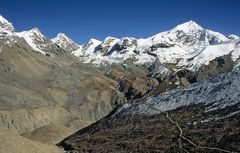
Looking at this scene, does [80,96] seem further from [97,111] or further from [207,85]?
[207,85]

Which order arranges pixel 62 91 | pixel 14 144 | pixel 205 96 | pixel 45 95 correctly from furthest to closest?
1. pixel 62 91
2. pixel 45 95
3. pixel 205 96
4. pixel 14 144

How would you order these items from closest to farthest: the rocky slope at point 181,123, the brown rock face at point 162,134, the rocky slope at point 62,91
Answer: the brown rock face at point 162,134 → the rocky slope at point 181,123 → the rocky slope at point 62,91

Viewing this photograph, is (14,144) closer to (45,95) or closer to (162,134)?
(162,134)

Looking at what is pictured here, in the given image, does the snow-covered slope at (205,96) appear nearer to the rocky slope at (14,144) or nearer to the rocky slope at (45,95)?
the rocky slope at (14,144)

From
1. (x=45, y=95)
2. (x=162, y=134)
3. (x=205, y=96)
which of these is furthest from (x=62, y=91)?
(x=162, y=134)

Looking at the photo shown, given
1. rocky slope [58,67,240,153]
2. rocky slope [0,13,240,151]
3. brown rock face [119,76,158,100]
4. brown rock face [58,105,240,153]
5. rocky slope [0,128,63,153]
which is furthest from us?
brown rock face [119,76,158,100]

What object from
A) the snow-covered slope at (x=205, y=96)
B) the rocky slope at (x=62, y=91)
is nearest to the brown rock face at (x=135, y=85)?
the rocky slope at (x=62, y=91)

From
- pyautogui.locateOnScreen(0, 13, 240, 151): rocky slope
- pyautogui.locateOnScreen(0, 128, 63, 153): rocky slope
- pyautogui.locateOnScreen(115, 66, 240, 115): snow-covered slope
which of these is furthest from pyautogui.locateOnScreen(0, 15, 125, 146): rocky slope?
pyautogui.locateOnScreen(0, 128, 63, 153): rocky slope

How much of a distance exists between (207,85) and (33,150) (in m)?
31.1

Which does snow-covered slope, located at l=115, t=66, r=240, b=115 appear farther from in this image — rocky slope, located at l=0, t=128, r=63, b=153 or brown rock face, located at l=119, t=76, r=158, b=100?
brown rock face, located at l=119, t=76, r=158, b=100

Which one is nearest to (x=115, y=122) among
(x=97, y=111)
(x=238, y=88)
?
(x=238, y=88)

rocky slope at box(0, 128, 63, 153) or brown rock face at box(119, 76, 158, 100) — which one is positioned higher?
brown rock face at box(119, 76, 158, 100)

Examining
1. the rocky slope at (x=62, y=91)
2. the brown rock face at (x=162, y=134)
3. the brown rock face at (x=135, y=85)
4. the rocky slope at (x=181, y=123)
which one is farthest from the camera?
the brown rock face at (x=135, y=85)

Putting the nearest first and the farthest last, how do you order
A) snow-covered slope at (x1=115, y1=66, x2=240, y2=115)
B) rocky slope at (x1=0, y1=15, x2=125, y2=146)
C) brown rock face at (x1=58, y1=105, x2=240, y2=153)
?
1. brown rock face at (x1=58, y1=105, x2=240, y2=153)
2. snow-covered slope at (x1=115, y1=66, x2=240, y2=115)
3. rocky slope at (x1=0, y1=15, x2=125, y2=146)
